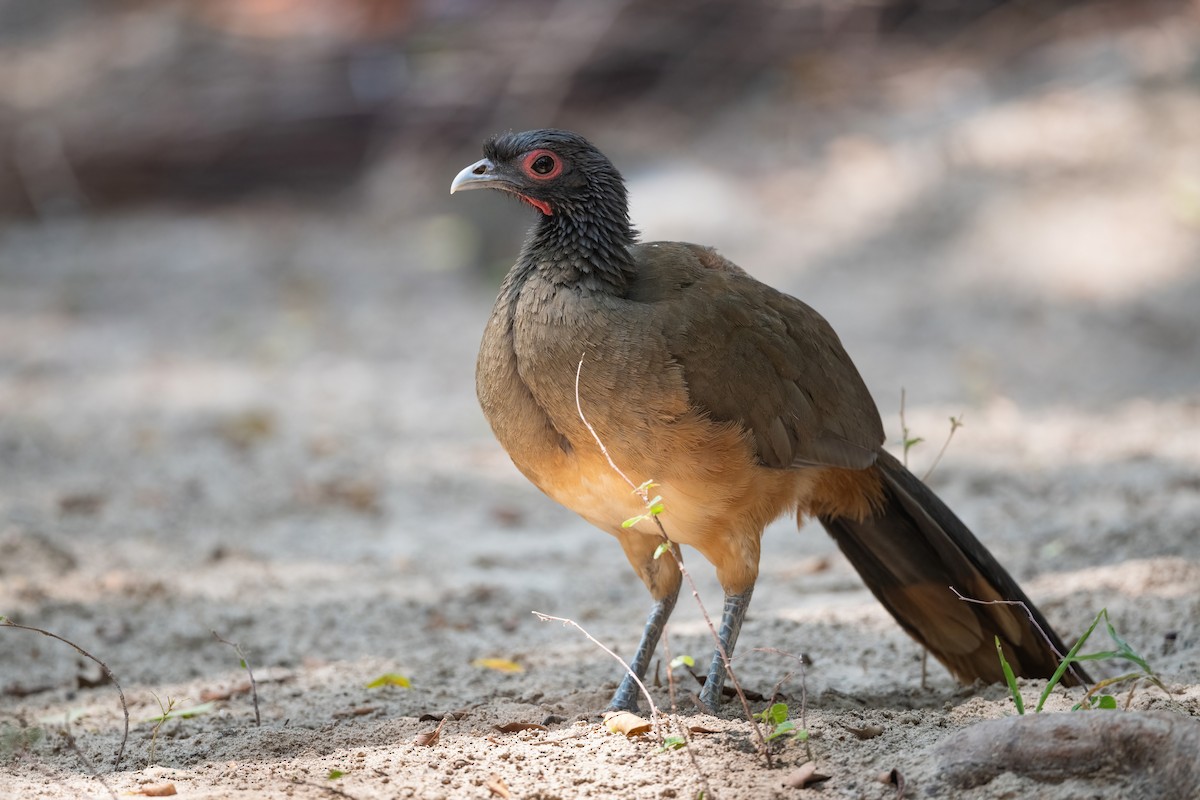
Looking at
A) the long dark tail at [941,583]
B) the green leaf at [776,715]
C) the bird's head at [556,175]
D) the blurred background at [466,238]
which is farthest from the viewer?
the blurred background at [466,238]

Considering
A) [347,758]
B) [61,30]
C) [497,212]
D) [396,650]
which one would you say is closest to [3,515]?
[396,650]

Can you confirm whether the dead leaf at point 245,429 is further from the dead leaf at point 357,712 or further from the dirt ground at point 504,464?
the dead leaf at point 357,712

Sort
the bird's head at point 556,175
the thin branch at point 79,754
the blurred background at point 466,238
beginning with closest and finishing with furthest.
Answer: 1. the thin branch at point 79,754
2. the bird's head at point 556,175
3. the blurred background at point 466,238

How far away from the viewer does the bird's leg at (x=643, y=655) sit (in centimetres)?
390

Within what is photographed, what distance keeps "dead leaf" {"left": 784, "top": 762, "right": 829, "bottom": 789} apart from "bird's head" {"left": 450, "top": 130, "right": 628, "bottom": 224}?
1.93 metres

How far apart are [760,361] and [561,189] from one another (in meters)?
0.89

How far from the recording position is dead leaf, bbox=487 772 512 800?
9.93 feet

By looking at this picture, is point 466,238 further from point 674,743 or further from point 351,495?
point 674,743

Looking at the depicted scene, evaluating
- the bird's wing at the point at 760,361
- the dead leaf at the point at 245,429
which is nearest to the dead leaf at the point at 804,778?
the bird's wing at the point at 760,361

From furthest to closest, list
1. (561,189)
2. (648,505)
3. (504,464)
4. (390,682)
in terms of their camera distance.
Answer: (504,464) < (390,682) < (561,189) < (648,505)

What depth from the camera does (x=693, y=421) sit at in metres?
3.71

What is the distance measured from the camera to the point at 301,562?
20.6 feet

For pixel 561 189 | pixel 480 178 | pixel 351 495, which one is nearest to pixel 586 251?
pixel 561 189

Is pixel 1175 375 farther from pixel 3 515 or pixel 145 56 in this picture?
pixel 145 56
